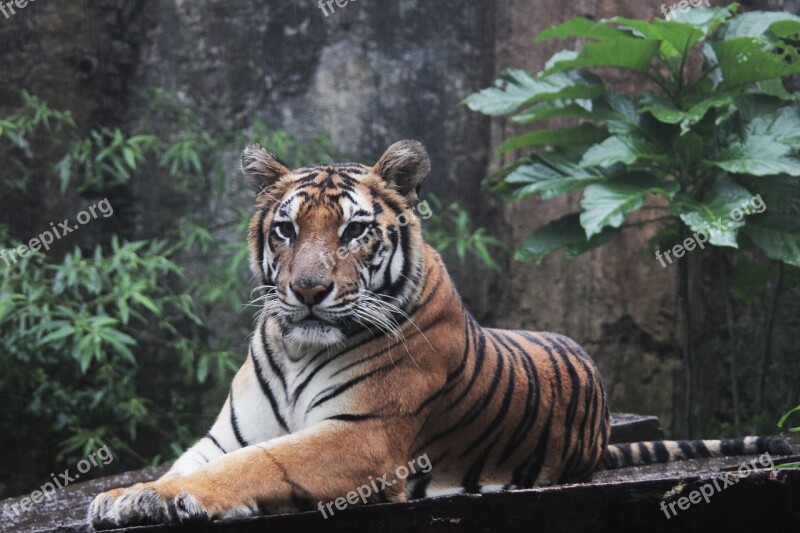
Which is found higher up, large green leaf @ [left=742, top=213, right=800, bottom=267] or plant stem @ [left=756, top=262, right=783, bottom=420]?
large green leaf @ [left=742, top=213, right=800, bottom=267]

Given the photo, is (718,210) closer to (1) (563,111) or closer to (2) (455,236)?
(1) (563,111)

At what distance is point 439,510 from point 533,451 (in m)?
0.75

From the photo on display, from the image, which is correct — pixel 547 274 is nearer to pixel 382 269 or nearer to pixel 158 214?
pixel 158 214

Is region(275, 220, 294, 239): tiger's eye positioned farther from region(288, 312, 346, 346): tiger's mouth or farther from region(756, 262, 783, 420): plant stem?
region(756, 262, 783, 420): plant stem

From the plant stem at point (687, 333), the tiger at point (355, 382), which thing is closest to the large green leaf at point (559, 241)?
the plant stem at point (687, 333)

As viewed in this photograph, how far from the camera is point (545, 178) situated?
4.88 metres

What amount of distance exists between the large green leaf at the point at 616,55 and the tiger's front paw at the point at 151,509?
3.31m

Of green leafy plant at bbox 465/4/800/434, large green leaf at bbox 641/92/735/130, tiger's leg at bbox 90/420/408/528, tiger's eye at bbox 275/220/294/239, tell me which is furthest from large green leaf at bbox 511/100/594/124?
tiger's leg at bbox 90/420/408/528

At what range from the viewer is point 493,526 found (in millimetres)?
2383

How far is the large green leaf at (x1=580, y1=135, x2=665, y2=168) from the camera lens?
4461 mm

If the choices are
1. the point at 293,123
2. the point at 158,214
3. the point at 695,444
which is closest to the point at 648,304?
the point at 695,444

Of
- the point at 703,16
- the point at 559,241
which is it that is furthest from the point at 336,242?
the point at 703,16

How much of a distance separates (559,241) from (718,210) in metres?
0.83

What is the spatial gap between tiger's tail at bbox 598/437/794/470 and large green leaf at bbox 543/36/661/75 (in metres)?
2.05
